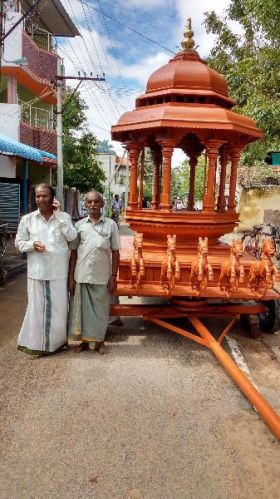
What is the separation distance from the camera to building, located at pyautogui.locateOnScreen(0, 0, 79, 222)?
13.9m

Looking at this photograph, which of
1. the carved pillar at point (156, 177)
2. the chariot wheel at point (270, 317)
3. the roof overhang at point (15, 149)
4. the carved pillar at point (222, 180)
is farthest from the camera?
the roof overhang at point (15, 149)

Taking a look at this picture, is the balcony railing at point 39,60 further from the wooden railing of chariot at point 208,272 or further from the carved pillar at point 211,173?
the wooden railing of chariot at point 208,272

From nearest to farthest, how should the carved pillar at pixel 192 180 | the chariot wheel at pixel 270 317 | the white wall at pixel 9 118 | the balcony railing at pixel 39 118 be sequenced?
1. the chariot wheel at pixel 270 317
2. the carved pillar at pixel 192 180
3. the white wall at pixel 9 118
4. the balcony railing at pixel 39 118

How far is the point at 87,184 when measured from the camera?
22.0 metres

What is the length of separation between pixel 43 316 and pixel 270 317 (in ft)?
9.57

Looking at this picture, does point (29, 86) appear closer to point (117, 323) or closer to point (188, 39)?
point (188, 39)

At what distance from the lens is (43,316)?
13.3 ft

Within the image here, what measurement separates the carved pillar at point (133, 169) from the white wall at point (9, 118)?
36.3 feet

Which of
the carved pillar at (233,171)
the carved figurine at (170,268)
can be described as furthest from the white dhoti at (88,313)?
A: the carved pillar at (233,171)

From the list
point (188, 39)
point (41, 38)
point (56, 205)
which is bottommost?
point (56, 205)

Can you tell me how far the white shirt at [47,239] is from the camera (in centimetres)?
Answer: 398

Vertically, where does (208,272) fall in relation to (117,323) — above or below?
above

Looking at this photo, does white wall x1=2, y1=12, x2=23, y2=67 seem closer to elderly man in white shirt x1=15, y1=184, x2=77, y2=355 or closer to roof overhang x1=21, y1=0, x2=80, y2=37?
roof overhang x1=21, y1=0, x2=80, y2=37

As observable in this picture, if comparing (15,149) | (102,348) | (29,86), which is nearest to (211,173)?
(102,348)
